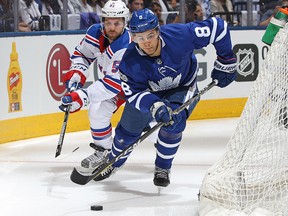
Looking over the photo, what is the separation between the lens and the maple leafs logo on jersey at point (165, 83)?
4.59m

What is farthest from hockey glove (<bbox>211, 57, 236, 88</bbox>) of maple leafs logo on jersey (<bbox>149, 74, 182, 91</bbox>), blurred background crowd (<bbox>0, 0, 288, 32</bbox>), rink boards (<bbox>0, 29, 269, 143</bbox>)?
blurred background crowd (<bbox>0, 0, 288, 32</bbox>)

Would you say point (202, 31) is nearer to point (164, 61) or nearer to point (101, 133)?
point (164, 61)

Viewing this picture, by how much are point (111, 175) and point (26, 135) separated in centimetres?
200

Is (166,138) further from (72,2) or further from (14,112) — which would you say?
(72,2)

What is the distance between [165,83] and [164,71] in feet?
0.30

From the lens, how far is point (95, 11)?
25.0ft

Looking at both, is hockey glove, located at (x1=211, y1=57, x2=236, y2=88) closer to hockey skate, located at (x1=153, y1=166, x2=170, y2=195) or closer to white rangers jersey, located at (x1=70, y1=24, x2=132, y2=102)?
hockey skate, located at (x1=153, y1=166, x2=170, y2=195)

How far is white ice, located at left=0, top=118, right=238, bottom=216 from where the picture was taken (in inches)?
177

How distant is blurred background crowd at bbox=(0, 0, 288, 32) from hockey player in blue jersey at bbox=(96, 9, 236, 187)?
248 centimetres

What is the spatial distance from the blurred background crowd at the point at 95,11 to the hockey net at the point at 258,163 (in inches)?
123

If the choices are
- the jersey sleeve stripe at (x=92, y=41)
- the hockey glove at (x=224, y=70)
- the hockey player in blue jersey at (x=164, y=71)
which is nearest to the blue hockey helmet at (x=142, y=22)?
the hockey player in blue jersey at (x=164, y=71)

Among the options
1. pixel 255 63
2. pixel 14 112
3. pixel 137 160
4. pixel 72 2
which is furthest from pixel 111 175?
pixel 255 63

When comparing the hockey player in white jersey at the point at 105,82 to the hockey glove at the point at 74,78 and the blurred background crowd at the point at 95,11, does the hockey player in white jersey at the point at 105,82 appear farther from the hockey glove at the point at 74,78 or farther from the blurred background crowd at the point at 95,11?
the blurred background crowd at the point at 95,11

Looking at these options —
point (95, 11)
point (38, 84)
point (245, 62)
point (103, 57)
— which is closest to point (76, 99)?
point (103, 57)
